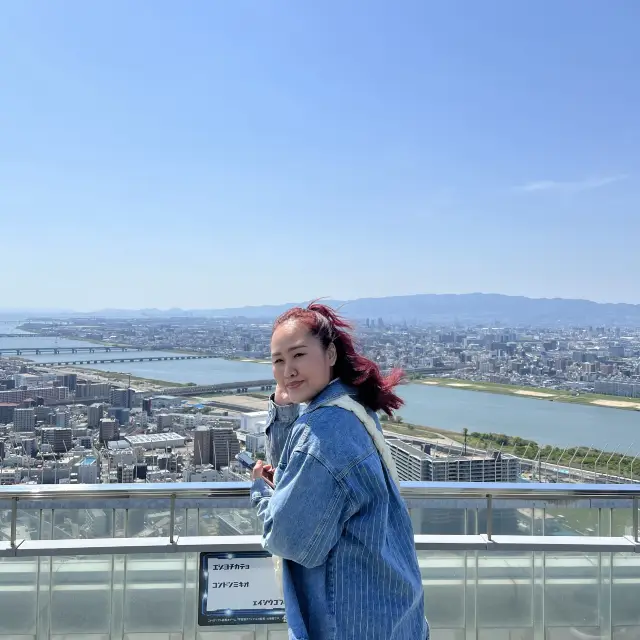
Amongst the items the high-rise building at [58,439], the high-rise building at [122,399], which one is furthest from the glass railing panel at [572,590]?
the high-rise building at [122,399]

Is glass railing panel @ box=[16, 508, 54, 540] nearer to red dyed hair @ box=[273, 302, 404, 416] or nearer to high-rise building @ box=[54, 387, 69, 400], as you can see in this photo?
red dyed hair @ box=[273, 302, 404, 416]

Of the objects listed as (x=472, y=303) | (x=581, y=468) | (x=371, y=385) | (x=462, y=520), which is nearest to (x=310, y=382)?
(x=371, y=385)

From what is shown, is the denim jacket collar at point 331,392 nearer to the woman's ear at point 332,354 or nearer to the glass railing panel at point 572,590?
the woman's ear at point 332,354

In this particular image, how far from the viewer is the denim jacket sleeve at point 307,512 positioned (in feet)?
2.47

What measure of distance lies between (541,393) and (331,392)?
13074mm

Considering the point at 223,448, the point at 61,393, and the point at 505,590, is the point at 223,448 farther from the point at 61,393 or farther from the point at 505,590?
the point at 61,393

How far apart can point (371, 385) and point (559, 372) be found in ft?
50.4

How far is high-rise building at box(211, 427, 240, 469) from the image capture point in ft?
10.8

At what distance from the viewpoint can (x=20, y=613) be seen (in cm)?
188

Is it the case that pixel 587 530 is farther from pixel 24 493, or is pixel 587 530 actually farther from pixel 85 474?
pixel 85 474

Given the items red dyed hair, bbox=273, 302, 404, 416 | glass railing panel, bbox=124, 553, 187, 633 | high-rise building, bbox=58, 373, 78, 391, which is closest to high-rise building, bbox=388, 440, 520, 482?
glass railing panel, bbox=124, 553, 187, 633

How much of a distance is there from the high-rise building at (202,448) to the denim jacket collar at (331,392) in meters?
2.76

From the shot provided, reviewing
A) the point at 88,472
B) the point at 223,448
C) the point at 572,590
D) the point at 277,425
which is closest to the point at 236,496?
the point at 277,425

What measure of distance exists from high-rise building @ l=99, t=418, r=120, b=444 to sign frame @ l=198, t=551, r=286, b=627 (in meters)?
3.75
